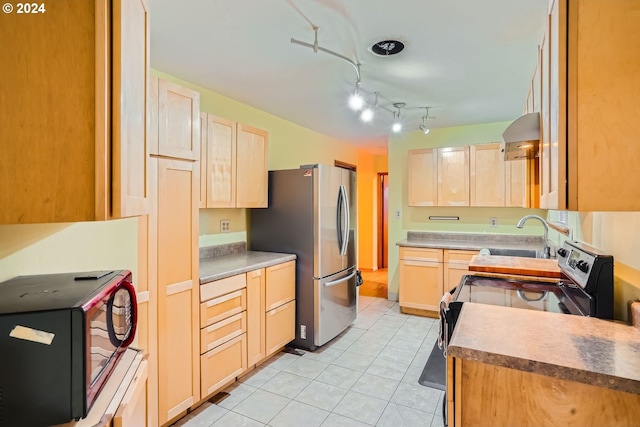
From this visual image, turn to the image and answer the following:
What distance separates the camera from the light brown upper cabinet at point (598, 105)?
843 mm

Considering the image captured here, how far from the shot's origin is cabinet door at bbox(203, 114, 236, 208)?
103 inches

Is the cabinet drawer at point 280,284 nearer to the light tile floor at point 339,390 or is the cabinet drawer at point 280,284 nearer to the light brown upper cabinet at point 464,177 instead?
the light tile floor at point 339,390

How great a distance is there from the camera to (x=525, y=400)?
93 centimetres

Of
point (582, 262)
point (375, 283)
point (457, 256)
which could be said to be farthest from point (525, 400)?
point (375, 283)

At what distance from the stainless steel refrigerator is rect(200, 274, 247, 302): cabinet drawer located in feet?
2.41

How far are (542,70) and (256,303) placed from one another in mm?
2305

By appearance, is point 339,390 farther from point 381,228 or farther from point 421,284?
point 381,228

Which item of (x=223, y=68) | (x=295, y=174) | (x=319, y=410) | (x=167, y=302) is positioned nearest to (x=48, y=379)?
(x=167, y=302)

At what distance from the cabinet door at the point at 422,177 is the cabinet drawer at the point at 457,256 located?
0.67 m

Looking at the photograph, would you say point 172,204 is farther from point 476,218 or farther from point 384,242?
point 384,242

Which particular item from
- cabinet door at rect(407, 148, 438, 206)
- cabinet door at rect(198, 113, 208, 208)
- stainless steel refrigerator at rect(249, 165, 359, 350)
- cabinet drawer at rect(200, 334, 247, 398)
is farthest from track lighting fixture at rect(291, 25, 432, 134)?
cabinet drawer at rect(200, 334, 247, 398)

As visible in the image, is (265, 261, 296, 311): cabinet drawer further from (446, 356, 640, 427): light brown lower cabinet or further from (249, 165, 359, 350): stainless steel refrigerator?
(446, 356, 640, 427): light brown lower cabinet

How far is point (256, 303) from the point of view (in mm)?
2660

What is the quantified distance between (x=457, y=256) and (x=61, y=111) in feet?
12.4
